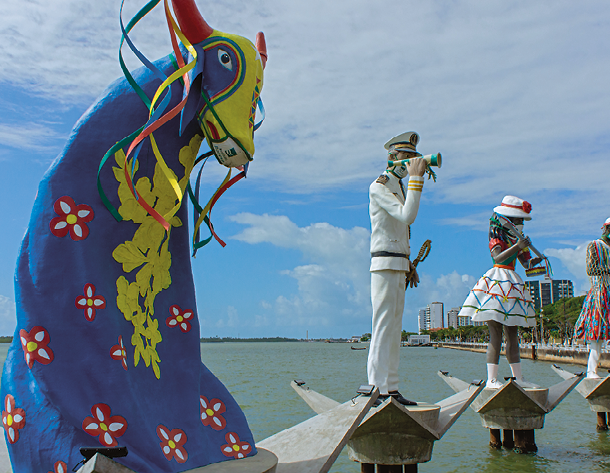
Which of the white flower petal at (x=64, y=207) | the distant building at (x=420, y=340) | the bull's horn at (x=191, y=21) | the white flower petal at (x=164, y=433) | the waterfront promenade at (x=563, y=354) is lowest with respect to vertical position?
the distant building at (x=420, y=340)

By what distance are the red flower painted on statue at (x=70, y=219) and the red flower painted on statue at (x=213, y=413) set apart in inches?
52.1

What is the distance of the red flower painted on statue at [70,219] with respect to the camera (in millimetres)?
2832

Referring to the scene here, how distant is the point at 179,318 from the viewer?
3535 millimetres

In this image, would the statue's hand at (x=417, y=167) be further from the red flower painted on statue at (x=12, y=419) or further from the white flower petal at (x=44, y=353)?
the red flower painted on statue at (x=12, y=419)

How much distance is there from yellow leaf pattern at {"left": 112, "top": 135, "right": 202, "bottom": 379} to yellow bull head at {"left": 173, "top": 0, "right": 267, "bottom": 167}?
278 millimetres

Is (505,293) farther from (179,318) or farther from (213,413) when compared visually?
(179,318)

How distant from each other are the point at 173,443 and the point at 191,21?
2.41 metres

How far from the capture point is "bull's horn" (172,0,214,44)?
10.5ft

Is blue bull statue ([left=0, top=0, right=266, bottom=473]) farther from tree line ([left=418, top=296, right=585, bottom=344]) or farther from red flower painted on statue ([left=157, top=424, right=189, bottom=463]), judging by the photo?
tree line ([left=418, top=296, right=585, bottom=344])

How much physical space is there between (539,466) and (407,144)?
4.55m

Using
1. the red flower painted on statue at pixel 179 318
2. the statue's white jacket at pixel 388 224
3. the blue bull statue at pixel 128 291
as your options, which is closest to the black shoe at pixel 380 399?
the statue's white jacket at pixel 388 224

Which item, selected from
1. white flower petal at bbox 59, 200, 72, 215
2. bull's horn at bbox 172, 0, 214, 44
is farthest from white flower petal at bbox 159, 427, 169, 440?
bull's horn at bbox 172, 0, 214, 44

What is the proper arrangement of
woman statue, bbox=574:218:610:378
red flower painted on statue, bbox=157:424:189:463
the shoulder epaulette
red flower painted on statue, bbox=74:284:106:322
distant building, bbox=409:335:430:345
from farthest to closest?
distant building, bbox=409:335:430:345 → woman statue, bbox=574:218:610:378 → the shoulder epaulette → red flower painted on statue, bbox=157:424:189:463 → red flower painted on statue, bbox=74:284:106:322

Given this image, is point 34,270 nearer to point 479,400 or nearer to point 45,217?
point 45,217
